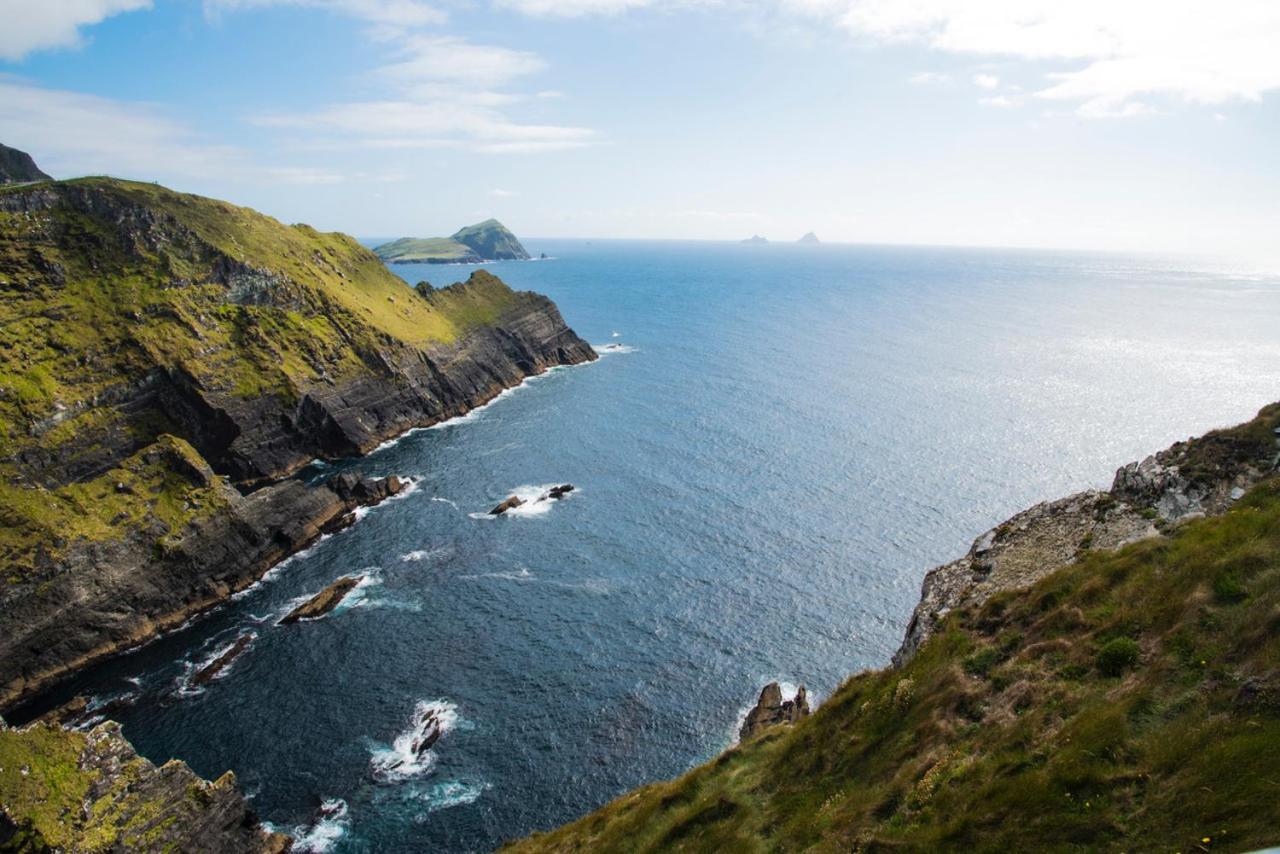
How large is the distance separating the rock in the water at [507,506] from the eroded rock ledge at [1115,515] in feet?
200

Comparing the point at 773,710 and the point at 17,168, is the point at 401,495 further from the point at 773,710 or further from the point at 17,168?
the point at 17,168

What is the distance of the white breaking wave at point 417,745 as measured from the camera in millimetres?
49594

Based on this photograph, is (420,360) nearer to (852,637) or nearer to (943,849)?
(852,637)

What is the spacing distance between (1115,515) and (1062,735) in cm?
1802

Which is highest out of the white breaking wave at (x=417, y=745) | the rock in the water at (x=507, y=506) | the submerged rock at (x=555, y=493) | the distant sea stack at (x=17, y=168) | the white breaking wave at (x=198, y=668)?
the distant sea stack at (x=17, y=168)

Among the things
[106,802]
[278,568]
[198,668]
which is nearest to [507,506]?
[278,568]

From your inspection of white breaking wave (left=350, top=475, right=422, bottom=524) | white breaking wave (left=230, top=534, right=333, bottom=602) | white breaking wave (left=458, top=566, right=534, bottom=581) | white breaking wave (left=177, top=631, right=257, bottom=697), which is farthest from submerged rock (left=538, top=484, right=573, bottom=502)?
white breaking wave (left=177, top=631, right=257, bottom=697)

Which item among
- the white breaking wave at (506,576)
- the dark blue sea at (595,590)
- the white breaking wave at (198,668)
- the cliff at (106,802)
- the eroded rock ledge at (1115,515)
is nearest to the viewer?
the eroded rock ledge at (1115,515)

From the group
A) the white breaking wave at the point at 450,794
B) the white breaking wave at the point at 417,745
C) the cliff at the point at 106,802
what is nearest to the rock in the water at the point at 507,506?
the white breaking wave at the point at 417,745

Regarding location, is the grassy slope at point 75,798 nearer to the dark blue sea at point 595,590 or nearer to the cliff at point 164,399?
the dark blue sea at point 595,590

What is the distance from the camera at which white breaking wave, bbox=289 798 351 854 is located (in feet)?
144

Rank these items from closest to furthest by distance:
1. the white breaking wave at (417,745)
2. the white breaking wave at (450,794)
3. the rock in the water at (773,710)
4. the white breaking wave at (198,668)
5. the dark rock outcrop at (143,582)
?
the white breaking wave at (450,794)
the white breaking wave at (417,745)
the rock in the water at (773,710)
the white breaking wave at (198,668)
the dark rock outcrop at (143,582)

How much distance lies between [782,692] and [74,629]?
212 ft

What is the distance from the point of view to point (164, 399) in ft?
299
